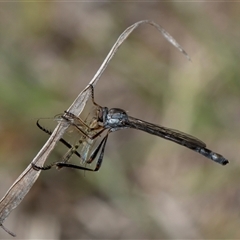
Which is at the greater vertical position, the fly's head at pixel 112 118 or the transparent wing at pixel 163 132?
the transparent wing at pixel 163 132

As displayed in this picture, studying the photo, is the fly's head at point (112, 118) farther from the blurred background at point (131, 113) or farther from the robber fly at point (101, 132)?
the blurred background at point (131, 113)

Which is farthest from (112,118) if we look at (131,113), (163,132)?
(131,113)

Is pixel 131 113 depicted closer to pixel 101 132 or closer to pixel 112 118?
pixel 112 118

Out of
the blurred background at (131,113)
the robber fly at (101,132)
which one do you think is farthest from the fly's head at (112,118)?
the blurred background at (131,113)

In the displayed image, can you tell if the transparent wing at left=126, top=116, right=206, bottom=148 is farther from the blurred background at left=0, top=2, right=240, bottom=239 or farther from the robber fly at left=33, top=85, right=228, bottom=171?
the blurred background at left=0, top=2, right=240, bottom=239

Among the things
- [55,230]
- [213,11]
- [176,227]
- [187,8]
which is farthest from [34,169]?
[213,11]

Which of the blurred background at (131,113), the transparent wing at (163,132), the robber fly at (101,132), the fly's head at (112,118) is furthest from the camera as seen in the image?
the blurred background at (131,113)

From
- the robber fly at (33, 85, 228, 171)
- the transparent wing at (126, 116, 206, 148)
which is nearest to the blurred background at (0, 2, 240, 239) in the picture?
the robber fly at (33, 85, 228, 171)
